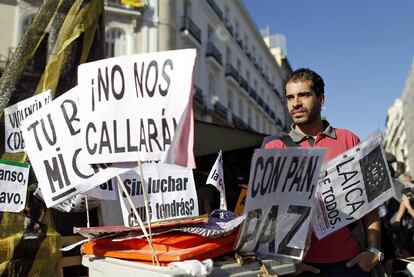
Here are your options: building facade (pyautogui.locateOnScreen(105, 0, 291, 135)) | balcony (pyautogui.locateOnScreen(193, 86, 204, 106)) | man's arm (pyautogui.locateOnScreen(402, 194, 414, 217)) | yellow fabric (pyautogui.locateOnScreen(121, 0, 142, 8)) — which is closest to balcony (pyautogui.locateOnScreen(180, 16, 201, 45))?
building facade (pyautogui.locateOnScreen(105, 0, 291, 135))

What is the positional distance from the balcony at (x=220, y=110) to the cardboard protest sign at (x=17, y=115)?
22411 mm

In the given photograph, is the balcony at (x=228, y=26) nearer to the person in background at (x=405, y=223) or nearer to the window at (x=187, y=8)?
the window at (x=187, y=8)

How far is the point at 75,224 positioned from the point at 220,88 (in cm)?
2504

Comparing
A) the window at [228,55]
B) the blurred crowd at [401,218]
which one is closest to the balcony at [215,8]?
the window at [228,55]

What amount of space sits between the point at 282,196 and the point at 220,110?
2449 cm

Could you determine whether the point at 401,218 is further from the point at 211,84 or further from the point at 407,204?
the point at 211,84

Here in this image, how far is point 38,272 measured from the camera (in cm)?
275

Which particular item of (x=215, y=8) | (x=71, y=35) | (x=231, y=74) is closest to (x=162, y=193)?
(x=71, y=35)

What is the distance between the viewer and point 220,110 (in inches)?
1030

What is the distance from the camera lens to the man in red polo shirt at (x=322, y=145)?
1.97 meters

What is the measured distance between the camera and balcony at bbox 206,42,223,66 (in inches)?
1004

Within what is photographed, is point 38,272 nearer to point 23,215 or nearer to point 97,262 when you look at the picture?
point 23,215

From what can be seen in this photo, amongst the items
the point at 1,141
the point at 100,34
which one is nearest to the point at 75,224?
the point at 1,141

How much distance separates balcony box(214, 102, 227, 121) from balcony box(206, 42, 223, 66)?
9.35 feet
